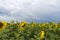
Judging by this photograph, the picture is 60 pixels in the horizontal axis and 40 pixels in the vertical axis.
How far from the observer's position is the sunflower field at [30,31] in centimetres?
480

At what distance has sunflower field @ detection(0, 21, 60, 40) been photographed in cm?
480

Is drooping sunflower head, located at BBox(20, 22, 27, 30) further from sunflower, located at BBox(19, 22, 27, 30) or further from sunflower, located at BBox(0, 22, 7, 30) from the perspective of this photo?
sunflower, located at BBox(0, 22, 7, 30)

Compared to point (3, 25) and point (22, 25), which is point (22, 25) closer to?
point (22, 25)

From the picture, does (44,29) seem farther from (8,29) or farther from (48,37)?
(8,29)

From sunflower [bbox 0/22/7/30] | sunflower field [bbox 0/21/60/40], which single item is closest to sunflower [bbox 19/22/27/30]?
sunflower field [bbox 0/21/60/40]

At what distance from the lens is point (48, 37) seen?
4.79 m

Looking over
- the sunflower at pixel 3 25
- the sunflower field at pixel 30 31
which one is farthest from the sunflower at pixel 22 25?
the sunflower at pixel 3 25

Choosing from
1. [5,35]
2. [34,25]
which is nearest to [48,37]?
[34,25]

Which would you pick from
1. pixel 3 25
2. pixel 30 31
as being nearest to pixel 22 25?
pixel 30 31

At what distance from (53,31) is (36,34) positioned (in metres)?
0.36

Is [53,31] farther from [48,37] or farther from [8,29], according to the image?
[8,29]

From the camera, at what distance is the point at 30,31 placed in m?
4.99

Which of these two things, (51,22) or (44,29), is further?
(51,22)

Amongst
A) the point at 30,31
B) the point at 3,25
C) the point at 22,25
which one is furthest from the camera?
the point at 3,25
